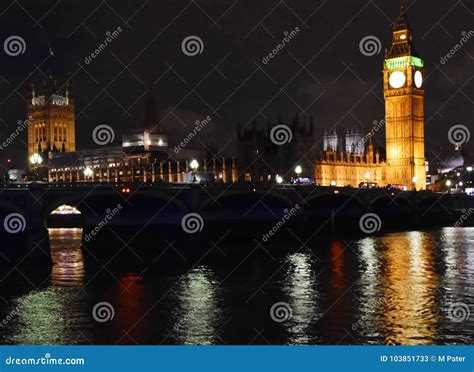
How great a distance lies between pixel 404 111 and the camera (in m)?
125

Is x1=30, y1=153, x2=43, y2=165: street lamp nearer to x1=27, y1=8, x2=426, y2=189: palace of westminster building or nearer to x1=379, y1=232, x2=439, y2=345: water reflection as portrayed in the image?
x1=27, y1=8, x2=426, y2=189: palace of westminster building

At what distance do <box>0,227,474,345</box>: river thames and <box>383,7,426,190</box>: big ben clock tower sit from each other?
8045 centimetres

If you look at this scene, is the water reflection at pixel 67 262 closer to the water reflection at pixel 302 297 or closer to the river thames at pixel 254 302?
the river thames at pixel 254 302

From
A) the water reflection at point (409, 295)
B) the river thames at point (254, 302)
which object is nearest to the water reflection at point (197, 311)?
the river thames at point (254, 302)

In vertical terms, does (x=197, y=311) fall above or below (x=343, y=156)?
below

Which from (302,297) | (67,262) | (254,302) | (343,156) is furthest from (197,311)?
(343,156)

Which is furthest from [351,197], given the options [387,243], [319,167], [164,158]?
[164,158]

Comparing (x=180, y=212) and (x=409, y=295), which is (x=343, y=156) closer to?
(x=180, y=212)

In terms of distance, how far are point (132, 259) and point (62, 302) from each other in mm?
16647

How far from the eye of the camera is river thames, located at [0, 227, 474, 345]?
23609 mm

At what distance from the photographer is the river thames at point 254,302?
23.6 m

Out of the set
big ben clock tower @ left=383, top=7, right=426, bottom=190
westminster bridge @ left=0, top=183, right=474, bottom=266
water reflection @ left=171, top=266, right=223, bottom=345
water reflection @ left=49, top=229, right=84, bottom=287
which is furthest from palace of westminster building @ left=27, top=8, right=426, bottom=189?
water reflection @ left=171, top=266, right=223, bottom=345

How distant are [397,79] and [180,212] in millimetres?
73586
